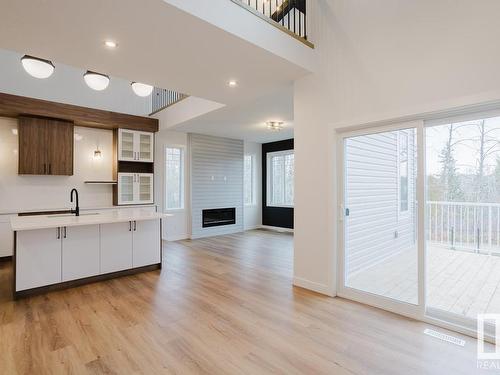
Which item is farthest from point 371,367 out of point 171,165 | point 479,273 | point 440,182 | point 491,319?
point 171,165

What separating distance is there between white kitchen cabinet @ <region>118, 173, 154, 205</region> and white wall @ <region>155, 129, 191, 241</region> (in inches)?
10.2

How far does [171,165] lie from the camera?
271 inches

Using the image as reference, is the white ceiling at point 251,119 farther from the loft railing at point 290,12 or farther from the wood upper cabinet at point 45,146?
the wood upper cabinet at point 45,146

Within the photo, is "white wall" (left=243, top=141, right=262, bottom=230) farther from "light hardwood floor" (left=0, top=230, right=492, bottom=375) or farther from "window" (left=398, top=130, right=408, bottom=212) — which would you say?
"window" (left=398, top=130, right=408, bottom=212)

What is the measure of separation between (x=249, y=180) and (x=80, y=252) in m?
5.55

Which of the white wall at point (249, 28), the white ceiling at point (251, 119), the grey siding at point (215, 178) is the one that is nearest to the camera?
the white wall at point (249, 28)

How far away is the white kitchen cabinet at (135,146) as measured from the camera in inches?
236

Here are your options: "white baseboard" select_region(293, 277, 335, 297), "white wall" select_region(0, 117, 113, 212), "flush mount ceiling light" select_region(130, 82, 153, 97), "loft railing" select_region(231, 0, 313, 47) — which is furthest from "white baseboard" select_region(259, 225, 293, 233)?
"flush mount ceiling light" select_region(130, 82, 153, 97)

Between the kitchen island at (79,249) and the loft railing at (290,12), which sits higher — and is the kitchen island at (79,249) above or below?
below

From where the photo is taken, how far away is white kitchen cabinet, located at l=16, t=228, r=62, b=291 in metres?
3.22

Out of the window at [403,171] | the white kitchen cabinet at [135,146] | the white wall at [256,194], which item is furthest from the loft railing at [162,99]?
the window at [403,171]

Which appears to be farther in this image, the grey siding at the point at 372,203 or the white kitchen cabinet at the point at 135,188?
the white kitchen cabinet at the point at 135,188

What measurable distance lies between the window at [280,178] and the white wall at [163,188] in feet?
8.88

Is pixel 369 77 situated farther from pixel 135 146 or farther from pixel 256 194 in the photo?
pixel 256 194
